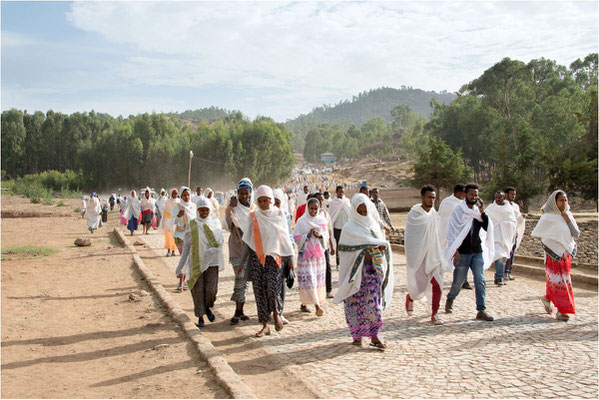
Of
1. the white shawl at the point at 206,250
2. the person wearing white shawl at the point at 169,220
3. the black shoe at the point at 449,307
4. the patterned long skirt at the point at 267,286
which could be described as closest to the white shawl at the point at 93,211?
the person wearing white shawl at the point at 169,220

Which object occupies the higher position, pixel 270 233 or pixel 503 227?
pixel 270 233

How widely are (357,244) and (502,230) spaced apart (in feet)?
16.2

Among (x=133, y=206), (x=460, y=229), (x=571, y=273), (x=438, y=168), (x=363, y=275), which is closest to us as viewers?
(x=363, y=275)

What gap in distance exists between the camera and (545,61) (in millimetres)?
53406

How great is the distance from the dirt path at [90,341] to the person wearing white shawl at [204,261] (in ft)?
1.50

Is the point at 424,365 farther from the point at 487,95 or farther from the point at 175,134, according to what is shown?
the point at 175,134

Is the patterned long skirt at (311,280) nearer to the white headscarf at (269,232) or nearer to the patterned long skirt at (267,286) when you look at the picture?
the patterned long skirt at (267,286)

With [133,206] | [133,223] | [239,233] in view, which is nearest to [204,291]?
[239,233]

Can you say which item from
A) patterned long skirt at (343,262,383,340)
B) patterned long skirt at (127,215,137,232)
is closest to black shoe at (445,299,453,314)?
patterned long skirt at (343,262,383,340)

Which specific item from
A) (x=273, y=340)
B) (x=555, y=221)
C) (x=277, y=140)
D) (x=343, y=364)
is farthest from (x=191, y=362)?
(x=277, y=140)

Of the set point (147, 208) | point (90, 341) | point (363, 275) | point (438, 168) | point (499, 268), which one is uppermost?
point (438, 168)

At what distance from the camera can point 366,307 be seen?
536 centimetres

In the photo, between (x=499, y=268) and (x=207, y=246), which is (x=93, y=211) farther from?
(x=499, y=268)

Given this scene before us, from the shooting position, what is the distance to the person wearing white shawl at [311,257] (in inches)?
271
